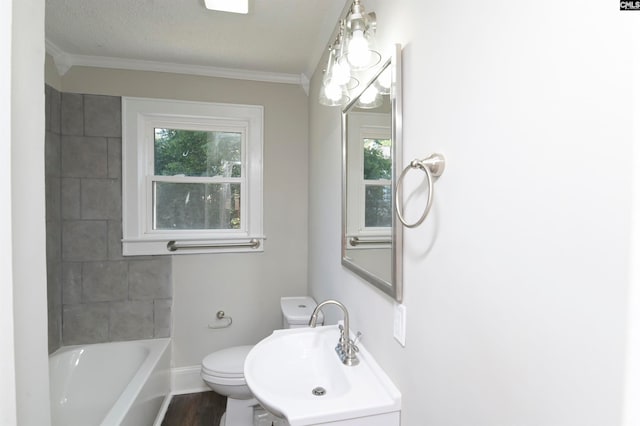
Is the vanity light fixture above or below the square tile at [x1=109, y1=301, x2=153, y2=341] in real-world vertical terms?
above

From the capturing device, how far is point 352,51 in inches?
41.6

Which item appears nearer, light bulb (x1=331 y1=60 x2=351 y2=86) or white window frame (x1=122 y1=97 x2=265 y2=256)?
light bulb (x1=331 y1=60 x2=351 y2=86)

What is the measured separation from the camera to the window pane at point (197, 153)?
2502mm

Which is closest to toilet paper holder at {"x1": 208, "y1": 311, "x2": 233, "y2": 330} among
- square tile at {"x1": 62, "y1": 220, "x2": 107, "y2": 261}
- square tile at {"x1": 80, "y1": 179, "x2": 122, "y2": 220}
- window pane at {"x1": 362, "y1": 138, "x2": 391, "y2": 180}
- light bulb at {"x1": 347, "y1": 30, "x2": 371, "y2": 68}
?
square tile at {"x1": 62, "y1": 220, "x2": 107, "y2": 261}

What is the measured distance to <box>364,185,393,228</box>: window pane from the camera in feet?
3.62

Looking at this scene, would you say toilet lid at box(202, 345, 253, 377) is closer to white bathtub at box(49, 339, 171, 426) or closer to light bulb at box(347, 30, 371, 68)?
white bathtub at box(49, 339, 171, 426)

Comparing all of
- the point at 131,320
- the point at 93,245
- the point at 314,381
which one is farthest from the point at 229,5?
the point at 131,320

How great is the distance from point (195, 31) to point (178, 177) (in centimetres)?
106

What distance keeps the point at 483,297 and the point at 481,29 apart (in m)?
0.56

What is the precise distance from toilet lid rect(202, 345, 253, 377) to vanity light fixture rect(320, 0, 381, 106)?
1.68 metres

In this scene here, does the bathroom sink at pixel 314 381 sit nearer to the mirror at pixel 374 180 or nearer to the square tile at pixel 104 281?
the mirror at pixel 374 180

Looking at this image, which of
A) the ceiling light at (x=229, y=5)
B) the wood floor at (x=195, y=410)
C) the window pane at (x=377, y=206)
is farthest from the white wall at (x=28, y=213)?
the wood floor at (x=195, y=410)

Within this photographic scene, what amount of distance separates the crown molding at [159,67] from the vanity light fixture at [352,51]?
54.4 inches

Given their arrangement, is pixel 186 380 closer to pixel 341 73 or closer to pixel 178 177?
pixel 178 177
